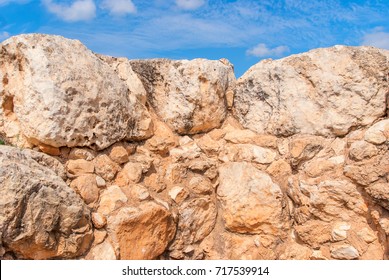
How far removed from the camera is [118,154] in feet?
9.64

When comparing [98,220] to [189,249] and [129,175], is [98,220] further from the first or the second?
[189,249]

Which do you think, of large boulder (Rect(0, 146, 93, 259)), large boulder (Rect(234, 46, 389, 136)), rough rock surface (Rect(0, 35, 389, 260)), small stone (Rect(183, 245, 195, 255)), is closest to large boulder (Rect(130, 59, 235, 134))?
rough rock surface (Rect(0, 35, 389, 260))

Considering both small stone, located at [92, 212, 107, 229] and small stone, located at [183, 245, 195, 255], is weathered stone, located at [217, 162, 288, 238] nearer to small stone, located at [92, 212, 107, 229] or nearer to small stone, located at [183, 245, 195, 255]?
small stone, located at [183, 245, 195, 255]

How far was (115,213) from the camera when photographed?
9.03 feet

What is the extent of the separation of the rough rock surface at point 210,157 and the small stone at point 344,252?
1cm

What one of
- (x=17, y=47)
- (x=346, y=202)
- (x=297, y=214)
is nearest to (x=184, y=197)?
(x=297, y=214)

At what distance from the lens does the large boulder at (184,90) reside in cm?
328

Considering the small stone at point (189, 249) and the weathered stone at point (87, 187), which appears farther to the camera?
the small stone at point (189, 249)

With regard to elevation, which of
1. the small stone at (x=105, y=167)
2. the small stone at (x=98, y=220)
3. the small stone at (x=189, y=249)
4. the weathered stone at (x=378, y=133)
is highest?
the weathered stone at (x=378, y=133)

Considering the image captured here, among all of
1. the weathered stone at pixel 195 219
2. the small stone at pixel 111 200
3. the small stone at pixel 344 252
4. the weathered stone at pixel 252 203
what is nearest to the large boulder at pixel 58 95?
the small stone at pixel 111 200

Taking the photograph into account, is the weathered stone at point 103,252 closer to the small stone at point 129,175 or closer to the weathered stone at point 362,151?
the small stone at point 129,175

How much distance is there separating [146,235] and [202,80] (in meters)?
1.35

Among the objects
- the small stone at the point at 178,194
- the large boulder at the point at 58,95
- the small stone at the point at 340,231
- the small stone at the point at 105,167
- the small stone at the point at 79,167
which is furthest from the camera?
the small stone at the point at 178,194

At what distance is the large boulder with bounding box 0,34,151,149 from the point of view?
2.58 m
